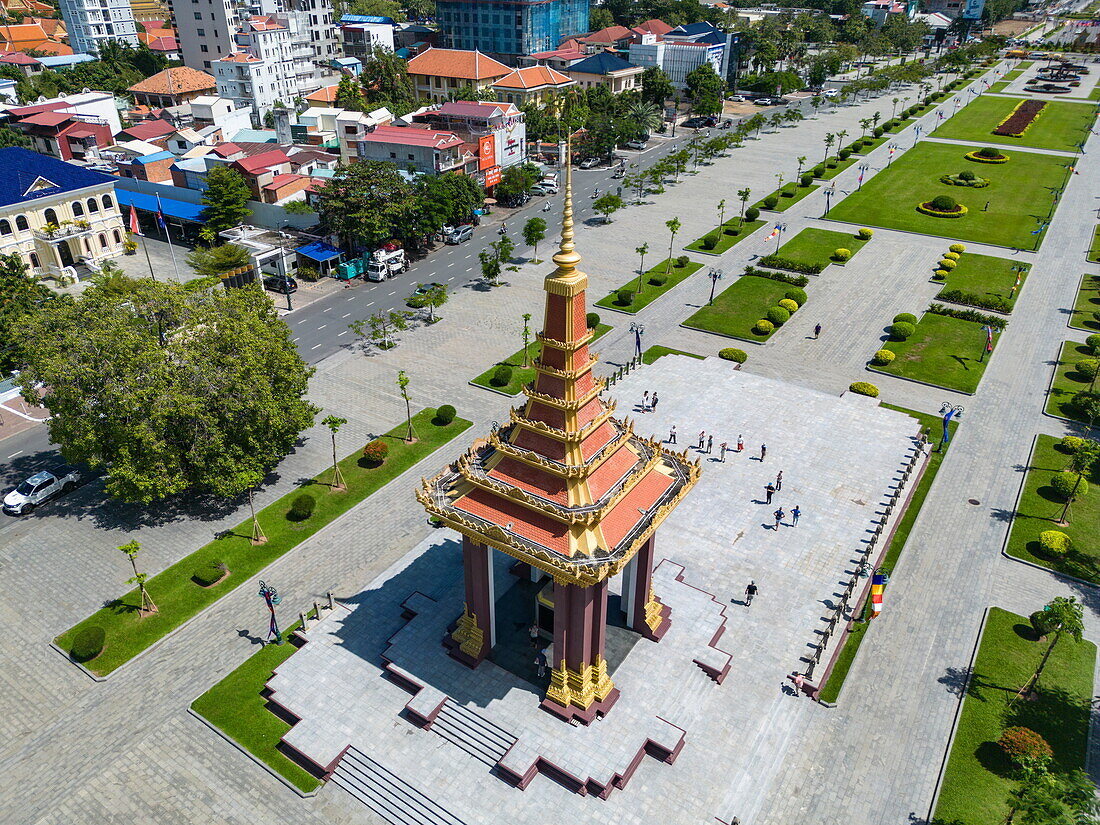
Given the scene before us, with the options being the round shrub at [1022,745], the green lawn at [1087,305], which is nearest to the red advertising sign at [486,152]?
the green lawn at [1087,305]

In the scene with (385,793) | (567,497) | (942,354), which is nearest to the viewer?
(567,497)

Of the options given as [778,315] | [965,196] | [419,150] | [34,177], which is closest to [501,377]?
[778,315]

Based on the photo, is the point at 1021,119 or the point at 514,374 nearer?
the point at 514,374

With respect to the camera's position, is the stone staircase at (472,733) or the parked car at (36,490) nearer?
the stone staircase at (472,733)

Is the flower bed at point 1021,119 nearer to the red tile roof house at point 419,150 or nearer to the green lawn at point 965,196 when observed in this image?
the green lawn at point 965,196

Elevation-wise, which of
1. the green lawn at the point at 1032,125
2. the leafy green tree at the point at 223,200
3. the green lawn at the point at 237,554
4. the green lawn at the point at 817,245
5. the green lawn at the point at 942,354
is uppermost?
the leafy green tree at the point at 223,200

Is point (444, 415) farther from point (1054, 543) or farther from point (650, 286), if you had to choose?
point (1054, 543)

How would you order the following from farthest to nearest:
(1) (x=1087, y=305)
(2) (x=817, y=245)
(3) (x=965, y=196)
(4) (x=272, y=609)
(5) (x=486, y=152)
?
1. (3) (x=965, y=196)
2. (5) (x=486, y=152)
3. (2) (x=817, y=245)
4. (1) (x=1087, y=305)
5. (4) (x=272, y=609)
